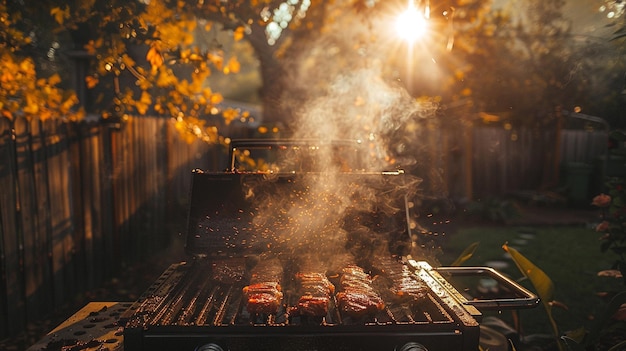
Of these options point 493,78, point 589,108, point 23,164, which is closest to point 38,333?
point 23,164

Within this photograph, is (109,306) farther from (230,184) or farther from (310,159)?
(310,159)

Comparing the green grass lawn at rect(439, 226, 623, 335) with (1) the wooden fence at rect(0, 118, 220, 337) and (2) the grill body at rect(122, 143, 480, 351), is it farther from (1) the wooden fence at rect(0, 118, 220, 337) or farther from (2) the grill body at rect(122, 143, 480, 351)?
(1) the wooden fence at rect(0, 118, 220, 337)

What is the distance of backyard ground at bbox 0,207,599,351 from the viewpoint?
516 centimetres

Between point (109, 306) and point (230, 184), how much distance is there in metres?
1.37

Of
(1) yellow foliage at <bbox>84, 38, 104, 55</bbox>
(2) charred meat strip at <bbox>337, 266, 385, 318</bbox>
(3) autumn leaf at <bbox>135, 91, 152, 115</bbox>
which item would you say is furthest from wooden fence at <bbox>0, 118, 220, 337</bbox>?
(2) charred meat strip at <bbox>337, 266, 385, 318</bbox>

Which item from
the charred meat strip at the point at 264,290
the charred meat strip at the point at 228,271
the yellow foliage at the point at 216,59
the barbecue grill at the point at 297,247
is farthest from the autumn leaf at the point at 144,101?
the charred meat strip at the point at 264,290

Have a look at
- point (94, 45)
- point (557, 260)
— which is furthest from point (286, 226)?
point (557, 260)

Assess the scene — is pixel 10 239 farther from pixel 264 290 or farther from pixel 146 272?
pixel 264 290

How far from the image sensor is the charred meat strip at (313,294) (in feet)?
8.34

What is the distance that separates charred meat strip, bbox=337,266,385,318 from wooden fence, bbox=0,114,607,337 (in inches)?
160

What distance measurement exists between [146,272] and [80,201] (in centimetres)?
179

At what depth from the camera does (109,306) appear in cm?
354

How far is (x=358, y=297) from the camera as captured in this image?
2.68 metres

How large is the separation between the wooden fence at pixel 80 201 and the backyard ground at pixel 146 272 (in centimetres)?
14
